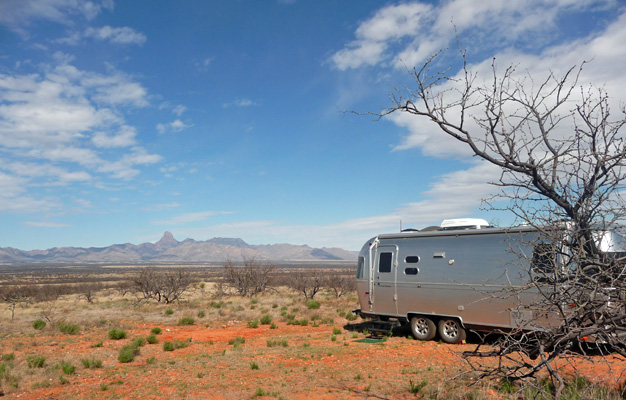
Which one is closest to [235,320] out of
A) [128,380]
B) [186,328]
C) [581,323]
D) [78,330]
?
[186,328]

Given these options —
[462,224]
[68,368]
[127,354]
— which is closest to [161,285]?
[127,354]

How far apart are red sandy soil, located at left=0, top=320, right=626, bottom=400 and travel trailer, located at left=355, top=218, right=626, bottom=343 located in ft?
2.55

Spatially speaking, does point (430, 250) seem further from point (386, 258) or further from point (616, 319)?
point (616, 319)

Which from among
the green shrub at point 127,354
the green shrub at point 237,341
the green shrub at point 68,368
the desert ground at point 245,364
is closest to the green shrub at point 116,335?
the desert ground at point 245,364

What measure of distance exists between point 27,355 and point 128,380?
4661 mm

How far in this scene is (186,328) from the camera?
18.3m

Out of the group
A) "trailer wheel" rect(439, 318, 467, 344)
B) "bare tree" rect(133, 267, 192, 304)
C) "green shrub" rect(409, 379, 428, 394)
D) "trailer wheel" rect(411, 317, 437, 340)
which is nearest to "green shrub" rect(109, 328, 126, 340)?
"trailer wheel" rect(411, 317, 437, 340)

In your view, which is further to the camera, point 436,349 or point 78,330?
point 78,330

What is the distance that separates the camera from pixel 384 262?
555 inches

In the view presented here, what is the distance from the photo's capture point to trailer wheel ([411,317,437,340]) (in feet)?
42.1

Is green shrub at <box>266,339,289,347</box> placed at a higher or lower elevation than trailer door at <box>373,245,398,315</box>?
lower

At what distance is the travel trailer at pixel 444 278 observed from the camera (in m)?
11.1

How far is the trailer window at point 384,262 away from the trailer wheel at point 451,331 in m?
2.33

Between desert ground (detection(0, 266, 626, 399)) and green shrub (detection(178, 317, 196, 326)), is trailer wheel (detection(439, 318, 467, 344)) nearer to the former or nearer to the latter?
desert ground (detection(0, 266, 626, 399))
